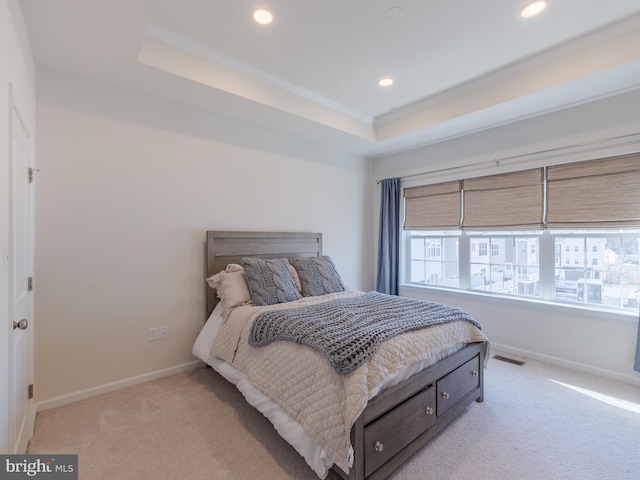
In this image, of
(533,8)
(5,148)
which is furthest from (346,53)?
(5,148)

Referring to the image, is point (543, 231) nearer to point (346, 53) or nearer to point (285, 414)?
point (346, 53)

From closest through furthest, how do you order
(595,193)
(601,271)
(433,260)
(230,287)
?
(230,287) → (595,193) → (601,271) → (433,260)

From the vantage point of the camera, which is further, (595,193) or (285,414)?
(595,193)

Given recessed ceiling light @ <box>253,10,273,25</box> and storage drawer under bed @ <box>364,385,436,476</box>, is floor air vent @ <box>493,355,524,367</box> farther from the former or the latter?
recessed ceiling light @ <box>253,10,273,25</box>

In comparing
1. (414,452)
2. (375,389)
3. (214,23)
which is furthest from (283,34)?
(414,452)

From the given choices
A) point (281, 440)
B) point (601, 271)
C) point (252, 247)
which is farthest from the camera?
point (252, 247)

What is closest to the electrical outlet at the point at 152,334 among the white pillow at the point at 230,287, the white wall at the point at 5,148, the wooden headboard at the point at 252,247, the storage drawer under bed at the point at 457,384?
the wooden headboard at the point at 252,247

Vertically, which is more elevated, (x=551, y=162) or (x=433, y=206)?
(x=551, y=162)

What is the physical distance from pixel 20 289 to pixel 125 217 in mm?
972

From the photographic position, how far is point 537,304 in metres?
3.13

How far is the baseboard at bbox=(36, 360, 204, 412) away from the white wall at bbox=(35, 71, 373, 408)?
0.04 ft

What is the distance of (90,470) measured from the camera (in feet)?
5.42

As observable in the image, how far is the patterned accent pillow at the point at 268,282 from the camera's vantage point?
261cm

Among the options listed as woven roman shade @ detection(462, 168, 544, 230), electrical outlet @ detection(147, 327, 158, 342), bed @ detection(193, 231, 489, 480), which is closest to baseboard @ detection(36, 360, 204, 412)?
electrical outlet @ detection(147, 327, 158, 342)
